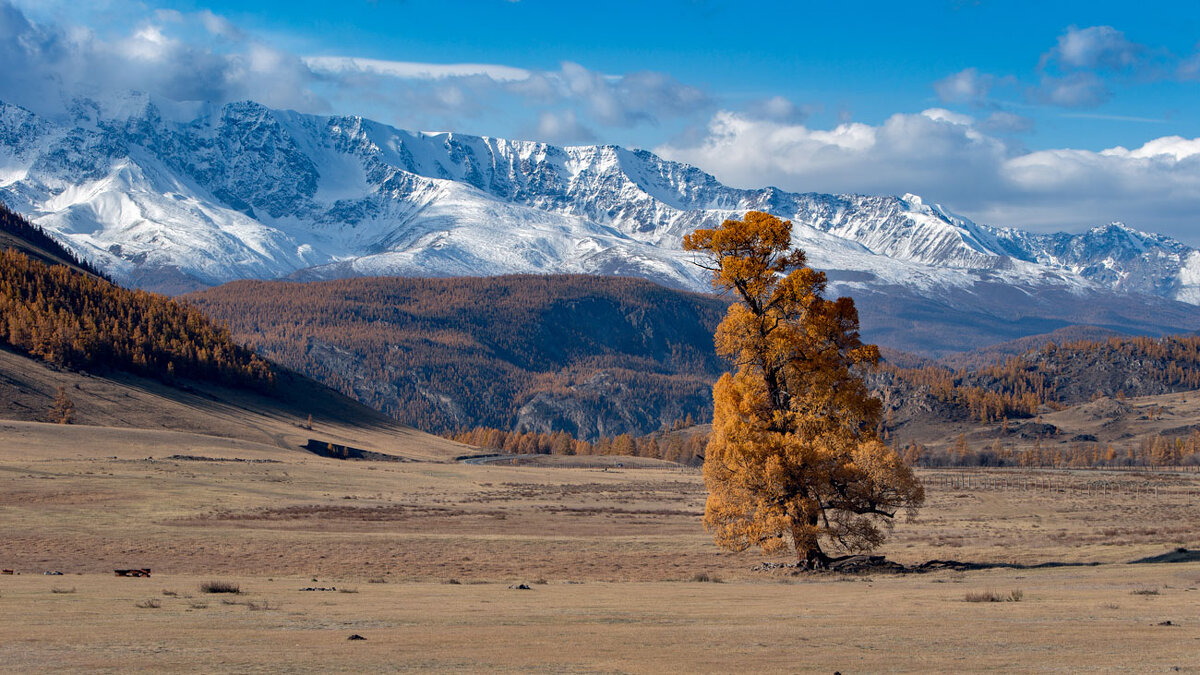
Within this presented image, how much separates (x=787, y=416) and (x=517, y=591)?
14.8 m

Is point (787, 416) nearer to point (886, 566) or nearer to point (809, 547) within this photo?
point (809, 547)

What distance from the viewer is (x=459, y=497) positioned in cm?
8994

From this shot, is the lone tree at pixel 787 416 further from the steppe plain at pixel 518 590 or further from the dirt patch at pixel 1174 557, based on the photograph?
the dirt patch at pixel 1174 557

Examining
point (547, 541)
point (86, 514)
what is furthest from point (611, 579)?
point (86, 514)

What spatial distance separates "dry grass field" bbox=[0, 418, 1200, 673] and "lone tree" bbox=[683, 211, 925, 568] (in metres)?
2.63

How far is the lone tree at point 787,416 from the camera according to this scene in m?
41.1

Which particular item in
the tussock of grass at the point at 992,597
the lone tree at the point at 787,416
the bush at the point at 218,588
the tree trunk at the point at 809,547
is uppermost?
the lone tree at the point at 787,416

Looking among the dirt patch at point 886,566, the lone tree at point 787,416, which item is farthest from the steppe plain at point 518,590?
the lone tree at point 787,416

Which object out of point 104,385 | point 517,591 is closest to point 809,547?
point 517,591

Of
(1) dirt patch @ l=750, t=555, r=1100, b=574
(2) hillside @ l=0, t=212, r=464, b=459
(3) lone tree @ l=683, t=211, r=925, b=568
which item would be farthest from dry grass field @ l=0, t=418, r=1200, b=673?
(2) hillside @ l=0, t=212, r=464, b=459

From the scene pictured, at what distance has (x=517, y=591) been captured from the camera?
33.2 metres

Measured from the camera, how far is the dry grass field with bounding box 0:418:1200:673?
19.3 metres

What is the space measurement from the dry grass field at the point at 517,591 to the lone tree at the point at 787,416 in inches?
103

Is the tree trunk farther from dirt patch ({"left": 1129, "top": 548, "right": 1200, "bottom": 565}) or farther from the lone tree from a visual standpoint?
dirt patch ({"left": 1129, "top": 548, "right": 1200, "bottom": 565})
